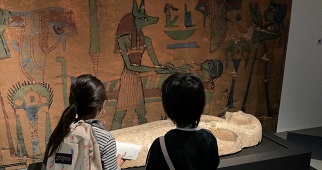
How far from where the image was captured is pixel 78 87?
1.85 meters

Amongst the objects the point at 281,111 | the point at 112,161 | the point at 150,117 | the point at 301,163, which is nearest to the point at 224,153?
the point at 301,163

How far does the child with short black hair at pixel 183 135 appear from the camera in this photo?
1646mm

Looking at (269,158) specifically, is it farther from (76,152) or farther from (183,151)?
(76,152)

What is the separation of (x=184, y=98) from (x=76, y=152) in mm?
680

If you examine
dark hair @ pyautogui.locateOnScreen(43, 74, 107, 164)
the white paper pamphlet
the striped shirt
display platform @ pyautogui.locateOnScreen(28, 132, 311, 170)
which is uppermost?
dark hair @ pyautogui.locateOnScreen(43, 74, 107, 164)

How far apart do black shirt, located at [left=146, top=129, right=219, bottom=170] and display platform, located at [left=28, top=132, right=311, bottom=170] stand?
1.27 m

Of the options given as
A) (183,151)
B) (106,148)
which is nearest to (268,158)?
(183,151)

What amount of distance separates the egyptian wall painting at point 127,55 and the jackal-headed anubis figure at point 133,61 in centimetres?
1

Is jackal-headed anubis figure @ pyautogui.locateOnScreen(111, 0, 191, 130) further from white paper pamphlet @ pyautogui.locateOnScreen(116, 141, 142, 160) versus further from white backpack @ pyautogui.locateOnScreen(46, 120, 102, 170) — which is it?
white backpack @ pyautogui.locateOnScreen(46, 120, 102, 170)

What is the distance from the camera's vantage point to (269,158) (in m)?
3.00

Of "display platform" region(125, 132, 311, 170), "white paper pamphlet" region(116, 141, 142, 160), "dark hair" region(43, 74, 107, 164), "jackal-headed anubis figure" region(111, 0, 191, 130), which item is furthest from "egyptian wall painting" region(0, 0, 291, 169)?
"dark hair" region(43, 74, 107, 164)

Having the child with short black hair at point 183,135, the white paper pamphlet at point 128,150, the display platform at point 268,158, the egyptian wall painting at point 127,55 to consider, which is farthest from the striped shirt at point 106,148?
the egyptian wall painting at point 127,55

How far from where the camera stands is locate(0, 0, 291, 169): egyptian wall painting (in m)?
3.43

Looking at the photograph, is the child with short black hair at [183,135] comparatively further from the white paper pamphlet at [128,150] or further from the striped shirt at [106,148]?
the white paper pamphlet at [128,150]
